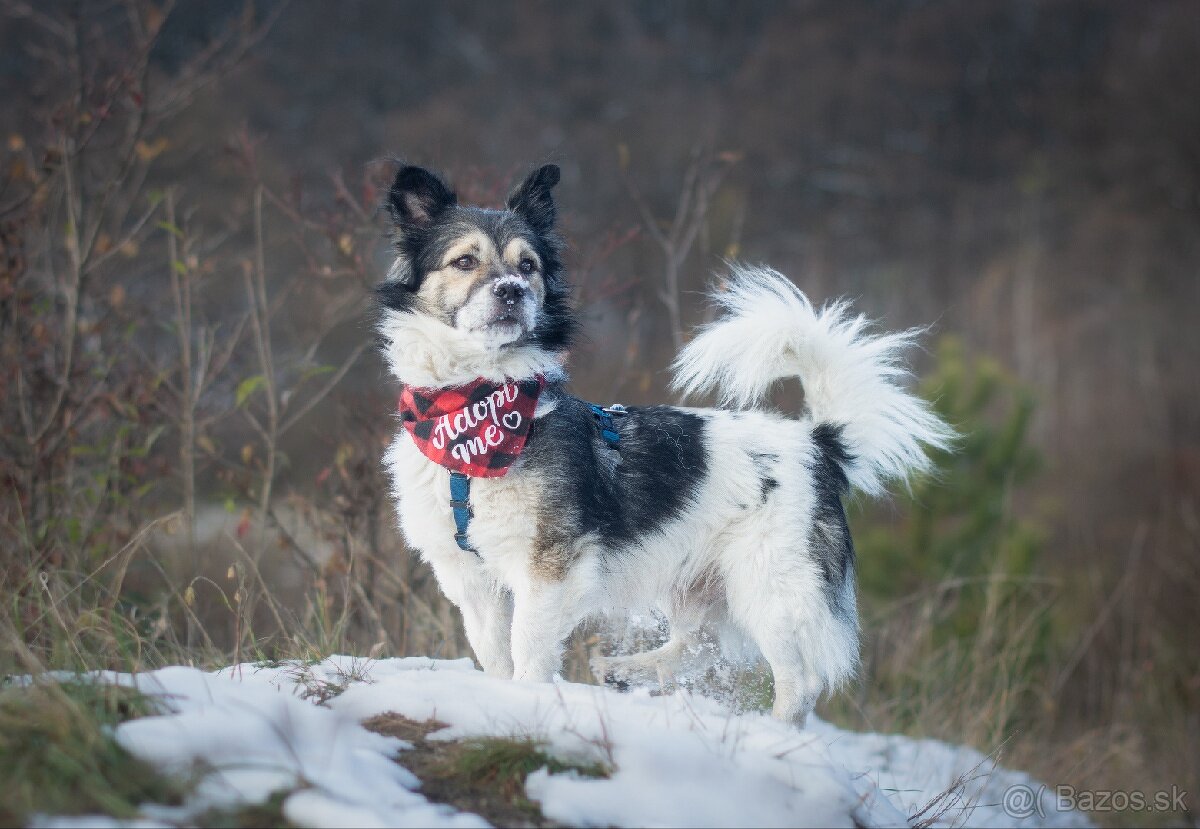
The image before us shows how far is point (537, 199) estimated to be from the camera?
421cm

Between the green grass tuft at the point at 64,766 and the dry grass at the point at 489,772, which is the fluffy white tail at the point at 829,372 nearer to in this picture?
the dry grass at the point at 489,772

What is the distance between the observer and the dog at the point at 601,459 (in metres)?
Result: 3.59

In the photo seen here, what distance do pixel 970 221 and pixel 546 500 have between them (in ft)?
97.5

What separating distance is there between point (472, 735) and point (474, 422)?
1182mm

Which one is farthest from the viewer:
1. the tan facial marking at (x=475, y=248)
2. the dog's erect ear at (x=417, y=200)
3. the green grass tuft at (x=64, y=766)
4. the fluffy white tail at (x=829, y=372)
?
the fluffy white tail at (x=829, y=372)

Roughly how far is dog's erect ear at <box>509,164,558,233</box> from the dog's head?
154 millimetres

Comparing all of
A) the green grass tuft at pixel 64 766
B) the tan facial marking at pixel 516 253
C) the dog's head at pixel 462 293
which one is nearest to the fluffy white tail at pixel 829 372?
the dog's head at pixel 462 293

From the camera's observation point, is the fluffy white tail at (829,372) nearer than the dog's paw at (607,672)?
Yes

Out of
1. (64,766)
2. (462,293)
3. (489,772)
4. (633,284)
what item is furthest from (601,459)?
(633,284)

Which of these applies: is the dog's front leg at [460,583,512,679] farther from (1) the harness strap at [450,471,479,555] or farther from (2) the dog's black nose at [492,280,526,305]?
(2) the dog's black nose at [492,280,526,305]

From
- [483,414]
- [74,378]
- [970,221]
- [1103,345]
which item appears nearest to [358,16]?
[970,221]

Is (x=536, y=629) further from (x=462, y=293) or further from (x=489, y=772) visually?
(x=462, y=293)

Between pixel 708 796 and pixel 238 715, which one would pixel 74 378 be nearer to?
pixel 238 715

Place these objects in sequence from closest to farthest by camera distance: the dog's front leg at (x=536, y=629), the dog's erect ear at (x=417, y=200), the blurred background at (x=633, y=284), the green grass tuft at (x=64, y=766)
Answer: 1. the green grass tuft at (x=64, y=766)
2. the dog's front leg at (x=536, y=629)
3. the dog's erect ear at (x=417, y=200)
4. the blurred background at (x=633, y=284)
